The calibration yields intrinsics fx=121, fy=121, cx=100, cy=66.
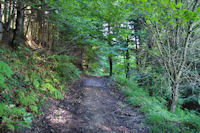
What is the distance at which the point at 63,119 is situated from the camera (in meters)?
3.65

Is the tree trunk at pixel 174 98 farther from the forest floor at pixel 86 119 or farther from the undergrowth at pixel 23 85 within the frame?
the undergrowth at pixel 23 85

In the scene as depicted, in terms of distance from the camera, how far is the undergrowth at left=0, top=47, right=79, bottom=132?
256 cm

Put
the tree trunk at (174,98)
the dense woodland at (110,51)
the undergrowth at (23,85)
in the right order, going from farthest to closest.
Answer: the tree trunk at (174,98) < the dense woodland at (110,51) < the undergrowth at (23,85)

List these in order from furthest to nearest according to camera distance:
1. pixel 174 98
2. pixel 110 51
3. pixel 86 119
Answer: pixel 110 51
pixel 174 98
pixel 86 119

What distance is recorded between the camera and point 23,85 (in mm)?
3912

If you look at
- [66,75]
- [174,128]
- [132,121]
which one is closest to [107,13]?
[66,75]

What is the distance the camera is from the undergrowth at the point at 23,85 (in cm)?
256

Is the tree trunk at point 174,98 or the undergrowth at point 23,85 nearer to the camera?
the undergrowth at point 23,85

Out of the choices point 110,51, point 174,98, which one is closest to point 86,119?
point 174,98

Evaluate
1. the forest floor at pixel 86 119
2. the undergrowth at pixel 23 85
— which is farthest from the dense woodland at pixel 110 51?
the forest floor at pixel 86 119

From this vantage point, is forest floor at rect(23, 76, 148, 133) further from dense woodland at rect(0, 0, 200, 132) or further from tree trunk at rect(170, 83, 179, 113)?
tree trunk at rect(170, 83, 179, 113)

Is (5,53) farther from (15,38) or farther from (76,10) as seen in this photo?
(76,10)

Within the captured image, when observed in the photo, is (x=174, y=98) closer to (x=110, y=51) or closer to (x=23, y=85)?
(x=23, y=85)

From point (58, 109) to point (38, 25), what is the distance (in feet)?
21.4
